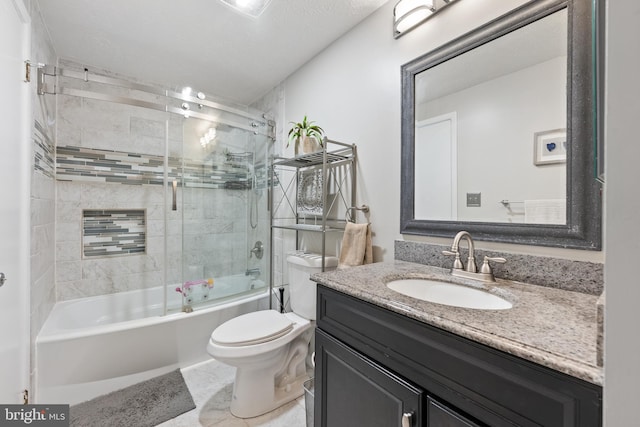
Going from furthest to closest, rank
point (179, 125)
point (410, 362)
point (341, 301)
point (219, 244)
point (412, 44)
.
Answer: point (219, 244) < point (179, 125) < point (412, 44) < point (341, 301) < point (410, 362)

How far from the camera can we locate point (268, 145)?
93.7 inches

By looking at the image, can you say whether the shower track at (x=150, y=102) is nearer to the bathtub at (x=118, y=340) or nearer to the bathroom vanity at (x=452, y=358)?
the bathtub at (x=118, y=340)

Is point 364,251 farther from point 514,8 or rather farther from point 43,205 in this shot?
point 43,205

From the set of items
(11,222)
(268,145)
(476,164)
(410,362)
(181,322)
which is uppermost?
(268,145)

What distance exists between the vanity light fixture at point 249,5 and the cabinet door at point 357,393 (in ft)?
5.58

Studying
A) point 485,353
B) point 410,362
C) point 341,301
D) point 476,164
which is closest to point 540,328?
point 485,353

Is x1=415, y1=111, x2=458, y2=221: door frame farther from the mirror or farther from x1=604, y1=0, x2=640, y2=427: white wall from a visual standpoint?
x1=604, y1=0, x2=640, y2=427: white wall

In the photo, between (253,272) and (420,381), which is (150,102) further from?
(420,381)

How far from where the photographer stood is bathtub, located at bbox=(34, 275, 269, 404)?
1472 millimetres

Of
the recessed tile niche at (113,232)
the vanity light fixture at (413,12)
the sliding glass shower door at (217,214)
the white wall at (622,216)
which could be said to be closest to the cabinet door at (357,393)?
the white wall at (622,216)

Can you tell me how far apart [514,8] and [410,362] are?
131cm

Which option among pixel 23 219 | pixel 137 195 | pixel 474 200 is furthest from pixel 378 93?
pixel 137 195

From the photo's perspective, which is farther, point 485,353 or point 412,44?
point 412,44

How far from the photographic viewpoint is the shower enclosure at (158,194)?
6.59 feet
